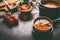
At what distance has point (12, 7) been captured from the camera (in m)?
1.38

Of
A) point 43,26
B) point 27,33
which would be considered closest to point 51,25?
point 43,26

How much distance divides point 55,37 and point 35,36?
0.13 m

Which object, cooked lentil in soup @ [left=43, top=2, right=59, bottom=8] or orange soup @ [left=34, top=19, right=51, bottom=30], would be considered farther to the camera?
cooked lentil in soup @ [left=43, top=2, right=59, bottom=8]

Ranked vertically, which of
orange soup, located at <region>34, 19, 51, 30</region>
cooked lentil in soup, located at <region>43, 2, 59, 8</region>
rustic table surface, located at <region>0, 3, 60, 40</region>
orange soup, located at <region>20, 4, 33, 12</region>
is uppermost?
cooked lentil in soup, located at <region>43, 2, 59, 8</region>

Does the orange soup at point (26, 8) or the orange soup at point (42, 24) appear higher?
the orange soup at point (26, 8)

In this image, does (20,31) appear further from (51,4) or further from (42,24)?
(51,4)

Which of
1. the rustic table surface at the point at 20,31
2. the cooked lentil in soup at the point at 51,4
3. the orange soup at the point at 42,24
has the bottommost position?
the rustic table surface at the point at 20,31

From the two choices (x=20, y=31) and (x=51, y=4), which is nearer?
(x=20, y=31)

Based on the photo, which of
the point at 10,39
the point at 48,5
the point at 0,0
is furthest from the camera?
the point at 0,0

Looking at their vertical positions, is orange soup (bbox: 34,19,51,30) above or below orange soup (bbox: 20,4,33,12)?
below

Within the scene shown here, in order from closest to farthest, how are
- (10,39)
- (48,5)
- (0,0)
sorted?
(10,39)
(48,5)
(0,0)

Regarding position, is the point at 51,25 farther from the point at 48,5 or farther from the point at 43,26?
the point at 48,5

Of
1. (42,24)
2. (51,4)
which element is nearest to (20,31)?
(42,24)

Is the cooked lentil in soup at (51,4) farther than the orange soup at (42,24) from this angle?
Yes
